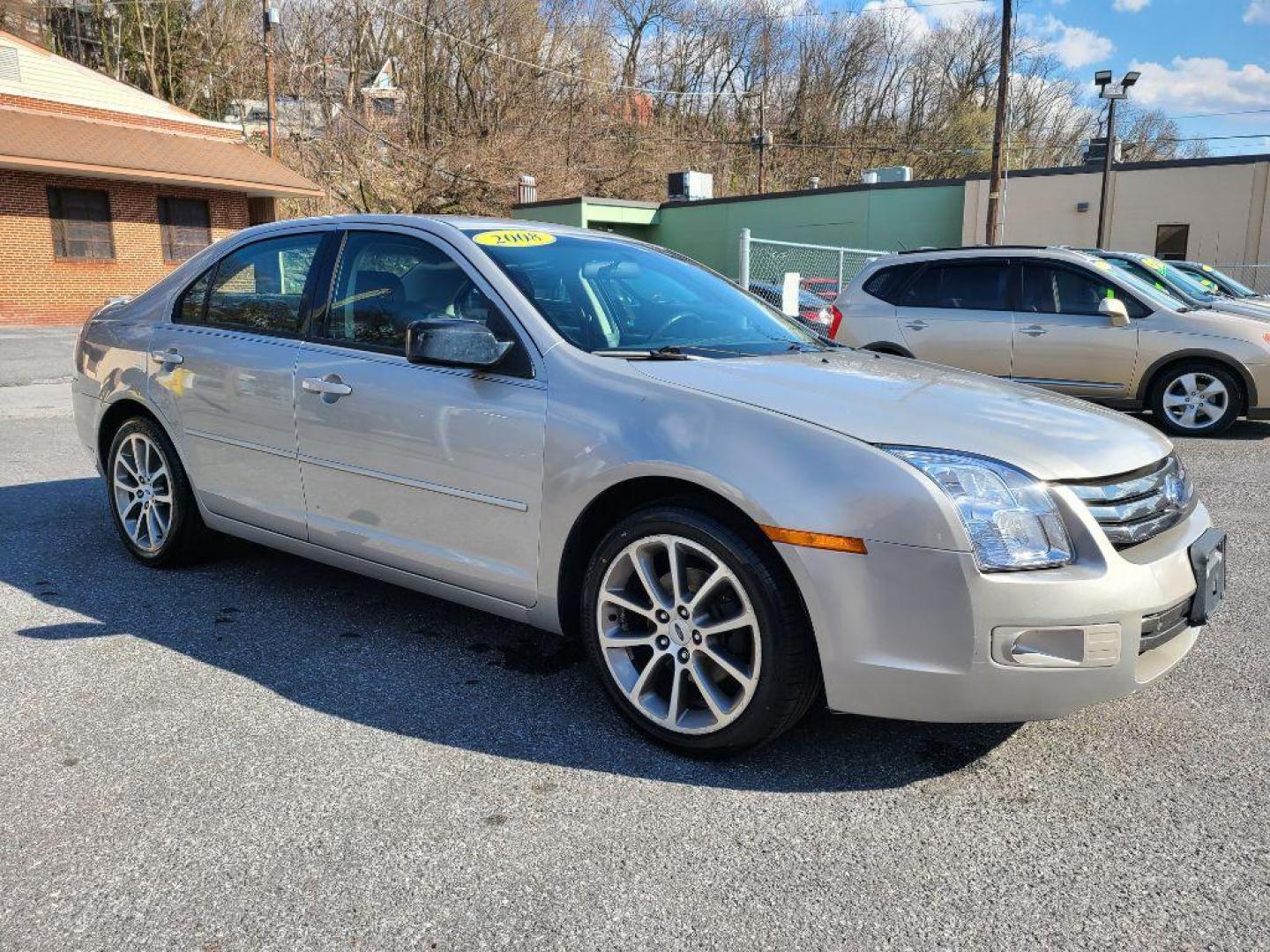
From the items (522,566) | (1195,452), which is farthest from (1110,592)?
(1195,452)

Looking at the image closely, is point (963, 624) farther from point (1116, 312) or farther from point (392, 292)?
point (1116, 312)

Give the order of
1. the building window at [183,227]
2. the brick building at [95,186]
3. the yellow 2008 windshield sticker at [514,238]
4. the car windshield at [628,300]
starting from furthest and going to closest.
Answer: the building window at [183,227] → the brick building at [95,186] → the yellow 2008 windshield sticker at [514,238] → the car windshield at [628,300]

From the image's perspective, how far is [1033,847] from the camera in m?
2.53

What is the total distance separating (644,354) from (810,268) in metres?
21.7

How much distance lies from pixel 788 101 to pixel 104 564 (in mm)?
56846

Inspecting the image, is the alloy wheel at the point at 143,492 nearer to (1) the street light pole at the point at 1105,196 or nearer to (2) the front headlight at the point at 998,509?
(2) the front headlight at the point at 998,509

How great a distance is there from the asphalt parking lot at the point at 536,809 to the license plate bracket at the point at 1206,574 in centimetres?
45

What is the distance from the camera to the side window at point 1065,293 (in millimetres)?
9422

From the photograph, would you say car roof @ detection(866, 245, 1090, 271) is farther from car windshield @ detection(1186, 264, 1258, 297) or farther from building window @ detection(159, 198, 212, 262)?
building window @ detection(159, 198, 212, 262)

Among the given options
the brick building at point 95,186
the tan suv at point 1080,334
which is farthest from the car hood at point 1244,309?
the brick building at point 95,186

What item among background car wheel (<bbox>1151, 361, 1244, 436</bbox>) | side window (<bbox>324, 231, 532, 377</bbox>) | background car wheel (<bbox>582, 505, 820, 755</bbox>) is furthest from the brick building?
background car wheel (<bbox>582, 505, 820, 755</bbox>)

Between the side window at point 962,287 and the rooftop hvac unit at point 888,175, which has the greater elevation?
the rooftop hvac unit at point 888,175

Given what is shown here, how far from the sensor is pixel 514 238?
3.86 m

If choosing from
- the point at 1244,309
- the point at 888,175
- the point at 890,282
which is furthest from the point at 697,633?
the point at 888,175
